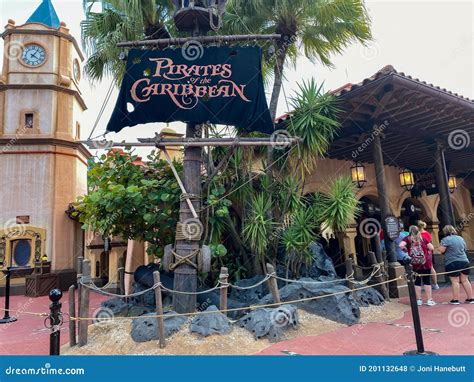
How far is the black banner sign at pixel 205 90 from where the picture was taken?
5809 millimetres

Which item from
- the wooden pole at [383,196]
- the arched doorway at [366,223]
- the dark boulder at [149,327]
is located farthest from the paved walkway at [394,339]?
the arched doorway at [366,223]

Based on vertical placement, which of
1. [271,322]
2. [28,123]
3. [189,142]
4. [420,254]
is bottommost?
[271,322]

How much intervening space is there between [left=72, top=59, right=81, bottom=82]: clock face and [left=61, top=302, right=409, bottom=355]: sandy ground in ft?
44.7

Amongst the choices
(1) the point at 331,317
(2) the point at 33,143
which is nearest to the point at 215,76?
(1) the point at 331,317

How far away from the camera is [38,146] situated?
13.3 m

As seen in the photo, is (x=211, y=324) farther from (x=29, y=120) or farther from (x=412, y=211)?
(x=29, y=120)

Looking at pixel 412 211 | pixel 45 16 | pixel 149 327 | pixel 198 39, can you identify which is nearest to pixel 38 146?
pixel 45 16

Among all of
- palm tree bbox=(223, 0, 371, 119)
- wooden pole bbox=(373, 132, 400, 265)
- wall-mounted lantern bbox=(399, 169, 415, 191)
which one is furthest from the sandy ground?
wall-mounted lantern bbox=(399, 169, 415, 191)

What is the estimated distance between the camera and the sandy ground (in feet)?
14.5

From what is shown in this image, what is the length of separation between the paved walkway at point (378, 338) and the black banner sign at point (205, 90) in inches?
143

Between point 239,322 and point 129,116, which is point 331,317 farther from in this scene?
point 129,116

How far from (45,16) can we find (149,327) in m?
16.7
